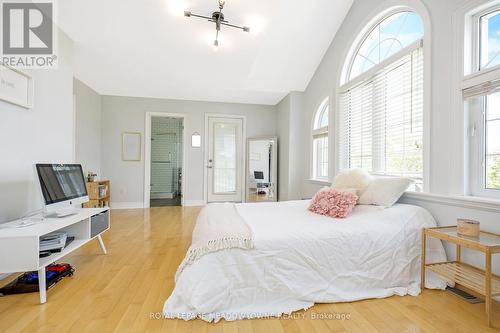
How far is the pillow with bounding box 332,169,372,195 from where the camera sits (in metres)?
2.33

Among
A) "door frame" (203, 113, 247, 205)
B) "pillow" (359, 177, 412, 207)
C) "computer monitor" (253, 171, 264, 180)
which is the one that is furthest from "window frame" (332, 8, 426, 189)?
"door frame" (203, 113, 247, 205)

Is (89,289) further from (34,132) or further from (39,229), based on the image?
(34,132)

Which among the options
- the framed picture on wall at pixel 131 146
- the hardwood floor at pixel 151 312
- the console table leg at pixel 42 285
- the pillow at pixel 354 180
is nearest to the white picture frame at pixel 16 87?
the console table leg at pixel 42 285

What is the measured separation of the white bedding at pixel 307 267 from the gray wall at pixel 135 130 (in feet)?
11.6

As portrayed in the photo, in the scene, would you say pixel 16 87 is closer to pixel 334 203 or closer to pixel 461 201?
pixel 334 203

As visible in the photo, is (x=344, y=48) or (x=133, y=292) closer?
(x=133, y=292)

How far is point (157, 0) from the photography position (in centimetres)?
278

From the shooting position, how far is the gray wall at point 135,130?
15.9ft

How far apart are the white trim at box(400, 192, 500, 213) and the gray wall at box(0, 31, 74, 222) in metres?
3.28

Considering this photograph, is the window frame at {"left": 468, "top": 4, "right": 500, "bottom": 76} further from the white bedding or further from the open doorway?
the open doorway

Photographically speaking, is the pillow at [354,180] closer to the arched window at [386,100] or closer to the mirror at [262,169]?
the arched window at [386,100]

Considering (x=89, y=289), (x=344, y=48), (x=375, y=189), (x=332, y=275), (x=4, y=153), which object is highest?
(x=344, y=48)

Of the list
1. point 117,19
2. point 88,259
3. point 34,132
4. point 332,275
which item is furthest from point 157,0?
point 332,275

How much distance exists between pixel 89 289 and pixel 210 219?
1.04m
